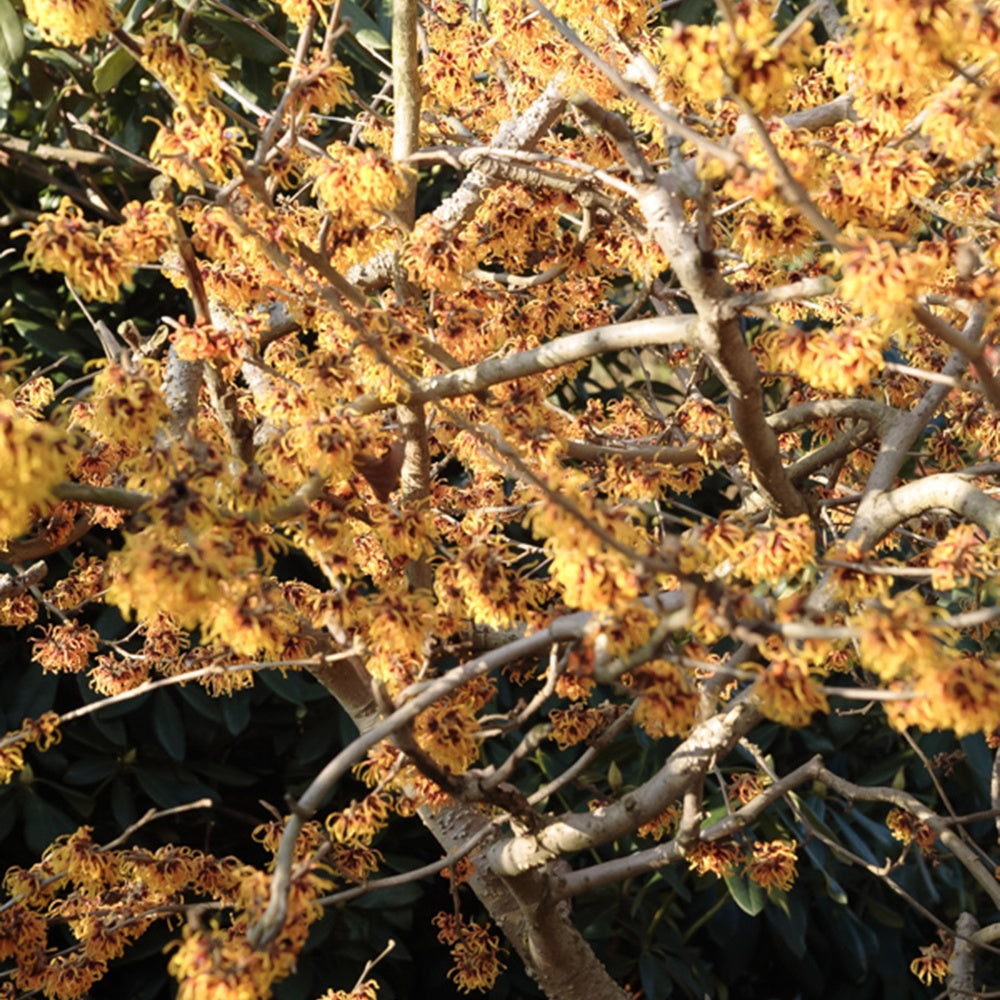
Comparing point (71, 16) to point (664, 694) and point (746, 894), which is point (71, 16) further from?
point (746, 894)

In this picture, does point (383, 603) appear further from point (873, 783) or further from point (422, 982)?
point (873, 783)

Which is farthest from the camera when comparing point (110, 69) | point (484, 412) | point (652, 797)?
point (110, 69)

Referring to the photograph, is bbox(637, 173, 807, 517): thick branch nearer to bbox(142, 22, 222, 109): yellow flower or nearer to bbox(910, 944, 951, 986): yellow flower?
bbox(142, 22, 222, 109): yellow flower

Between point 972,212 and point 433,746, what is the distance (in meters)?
1.47

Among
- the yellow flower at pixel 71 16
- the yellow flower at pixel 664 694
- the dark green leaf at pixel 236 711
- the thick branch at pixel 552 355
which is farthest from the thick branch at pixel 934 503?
the dark green leaf at pixel 236 711

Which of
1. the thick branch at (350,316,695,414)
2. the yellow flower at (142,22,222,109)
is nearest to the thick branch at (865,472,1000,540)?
the thick branch at (350,316,695,414)

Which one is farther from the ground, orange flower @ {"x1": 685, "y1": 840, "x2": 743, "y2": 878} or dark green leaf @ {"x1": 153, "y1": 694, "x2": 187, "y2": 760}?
dark green leaf @ {"x1": 153, "y1": 694, "x2": 187, "y2": 760}

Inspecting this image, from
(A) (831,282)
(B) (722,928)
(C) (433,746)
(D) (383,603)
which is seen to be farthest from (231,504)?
(B) (722,928)

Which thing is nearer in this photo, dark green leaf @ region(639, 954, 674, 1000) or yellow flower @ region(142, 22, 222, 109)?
yellow flower @ region(142, 22, 222, 109)

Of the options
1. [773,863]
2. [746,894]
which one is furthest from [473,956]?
[746,894]

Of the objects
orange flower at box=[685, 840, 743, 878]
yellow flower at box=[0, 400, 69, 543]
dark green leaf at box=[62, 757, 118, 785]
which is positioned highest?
yellow flower at box=[0, 400, 69, 543]

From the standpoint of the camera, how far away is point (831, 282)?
1879mm

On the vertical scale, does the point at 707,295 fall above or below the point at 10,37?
below

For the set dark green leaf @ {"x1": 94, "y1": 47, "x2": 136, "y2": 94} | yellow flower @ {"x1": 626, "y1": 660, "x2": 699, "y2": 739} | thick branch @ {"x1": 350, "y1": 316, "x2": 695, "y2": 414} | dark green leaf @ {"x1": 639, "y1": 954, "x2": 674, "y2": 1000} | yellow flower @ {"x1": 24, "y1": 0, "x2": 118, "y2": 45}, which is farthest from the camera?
dark green leaf @ {"x1": 639, "y1": 954, "x2": 674, "y2": 1000}
